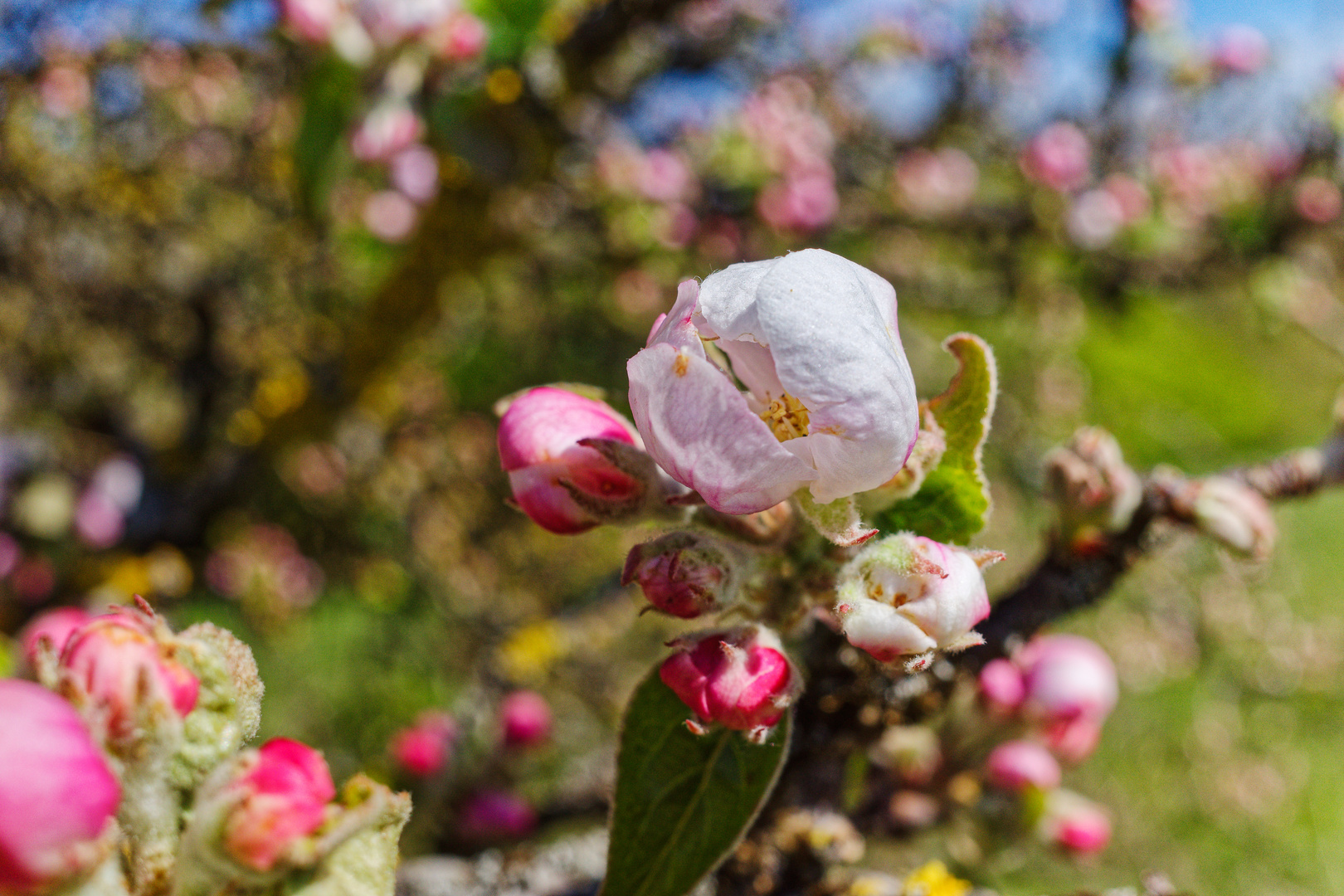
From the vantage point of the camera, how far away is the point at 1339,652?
3457 mm

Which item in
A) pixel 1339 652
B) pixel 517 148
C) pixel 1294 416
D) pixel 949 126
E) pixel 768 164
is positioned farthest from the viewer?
pixel 1294 416

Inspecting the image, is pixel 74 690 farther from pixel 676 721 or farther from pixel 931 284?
pixel 931 284

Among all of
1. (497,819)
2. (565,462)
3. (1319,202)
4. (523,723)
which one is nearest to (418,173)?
(523,723)

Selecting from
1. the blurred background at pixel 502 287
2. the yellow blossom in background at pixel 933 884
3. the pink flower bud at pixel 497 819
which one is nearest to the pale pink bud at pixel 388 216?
the blurred background at pixel 502 287

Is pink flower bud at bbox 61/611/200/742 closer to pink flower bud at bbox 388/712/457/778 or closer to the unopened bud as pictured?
the unopened bud

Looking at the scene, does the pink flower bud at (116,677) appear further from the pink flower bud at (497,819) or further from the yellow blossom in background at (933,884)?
the pink flower bud at (497,819)

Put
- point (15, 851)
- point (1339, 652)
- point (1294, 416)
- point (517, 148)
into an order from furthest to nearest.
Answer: point (1294, 416) < point (1339, 652) < point (517, 148) < point (15, 851)

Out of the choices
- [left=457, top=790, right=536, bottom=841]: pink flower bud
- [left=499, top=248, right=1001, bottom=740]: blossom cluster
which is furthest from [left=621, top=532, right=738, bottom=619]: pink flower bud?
[left=457, top=790, right=536, bottom=841]: pink flower bud

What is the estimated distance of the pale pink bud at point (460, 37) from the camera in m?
1.33

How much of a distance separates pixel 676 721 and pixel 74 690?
0.34 metres

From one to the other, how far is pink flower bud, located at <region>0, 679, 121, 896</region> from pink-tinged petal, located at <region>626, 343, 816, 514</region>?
0.97 feet

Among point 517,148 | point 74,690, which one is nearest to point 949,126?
point 517,148

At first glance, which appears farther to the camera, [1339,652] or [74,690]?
[1339,652]

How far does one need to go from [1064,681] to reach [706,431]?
1.94 ft
